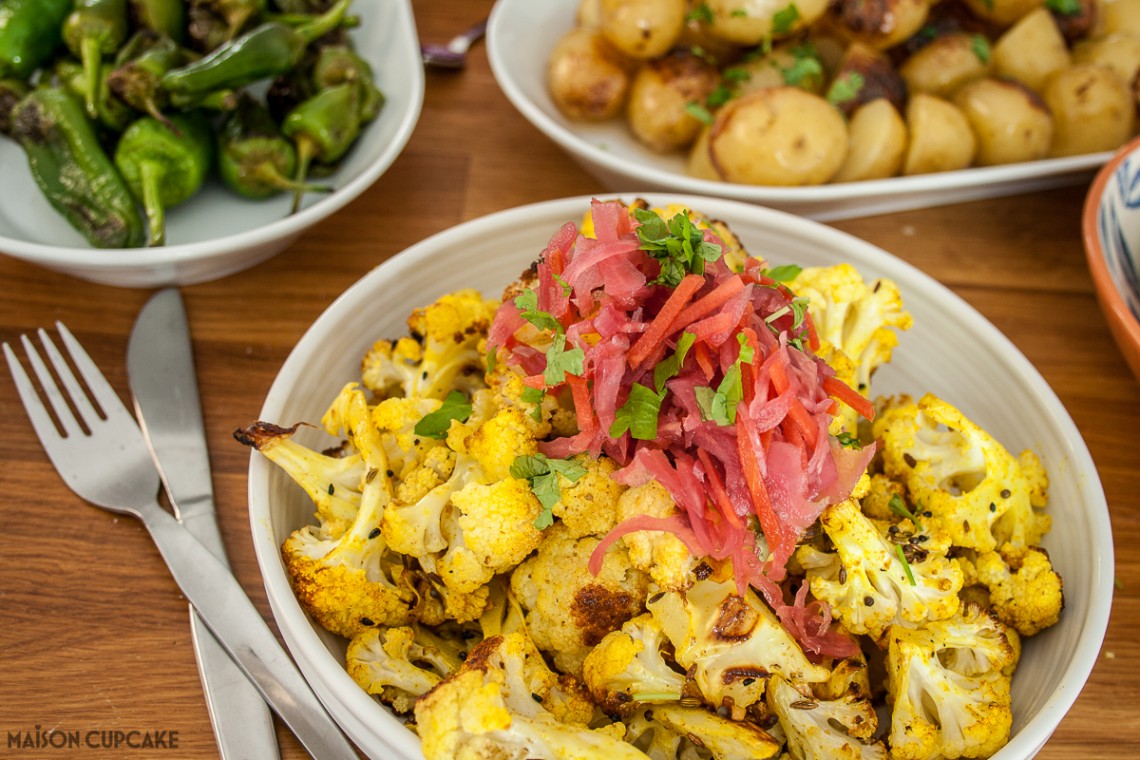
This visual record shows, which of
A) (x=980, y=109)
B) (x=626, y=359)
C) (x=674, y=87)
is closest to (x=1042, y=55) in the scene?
(x=980, y=109)

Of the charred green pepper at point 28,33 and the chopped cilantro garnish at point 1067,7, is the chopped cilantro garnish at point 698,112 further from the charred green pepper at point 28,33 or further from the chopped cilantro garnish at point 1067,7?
the charred green pepper at point 28,33

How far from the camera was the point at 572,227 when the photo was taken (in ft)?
3.99

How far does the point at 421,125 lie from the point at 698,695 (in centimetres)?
154

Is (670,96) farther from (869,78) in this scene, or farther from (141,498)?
(141,498)

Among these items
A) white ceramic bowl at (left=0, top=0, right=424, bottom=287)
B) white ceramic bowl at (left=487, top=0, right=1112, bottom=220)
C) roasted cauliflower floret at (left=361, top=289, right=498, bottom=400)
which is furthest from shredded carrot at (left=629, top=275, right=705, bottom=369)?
white ceramic bowl at (left=0, top=0, right=424, bottom=287)

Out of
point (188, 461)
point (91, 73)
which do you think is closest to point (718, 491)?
point (188, 461)

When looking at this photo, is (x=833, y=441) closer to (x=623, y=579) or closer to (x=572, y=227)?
(x=623, y=579)

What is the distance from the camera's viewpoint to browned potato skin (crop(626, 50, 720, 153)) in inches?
79.1

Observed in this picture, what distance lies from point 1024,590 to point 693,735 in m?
0.50

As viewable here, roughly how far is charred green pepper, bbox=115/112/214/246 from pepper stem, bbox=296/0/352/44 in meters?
0.35

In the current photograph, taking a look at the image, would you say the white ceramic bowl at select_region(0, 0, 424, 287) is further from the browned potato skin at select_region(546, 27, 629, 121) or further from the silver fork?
the browned potato skin at select_region(546, 27, 629, 121)

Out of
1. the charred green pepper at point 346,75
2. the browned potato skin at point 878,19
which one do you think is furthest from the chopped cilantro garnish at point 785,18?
the charred green pepper at point 346,75

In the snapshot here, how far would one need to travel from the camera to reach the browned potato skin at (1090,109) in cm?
198

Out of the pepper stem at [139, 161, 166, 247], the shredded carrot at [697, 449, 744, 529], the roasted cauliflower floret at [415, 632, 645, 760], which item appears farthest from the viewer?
the pepper stem at [139, 161, 166, 247]
